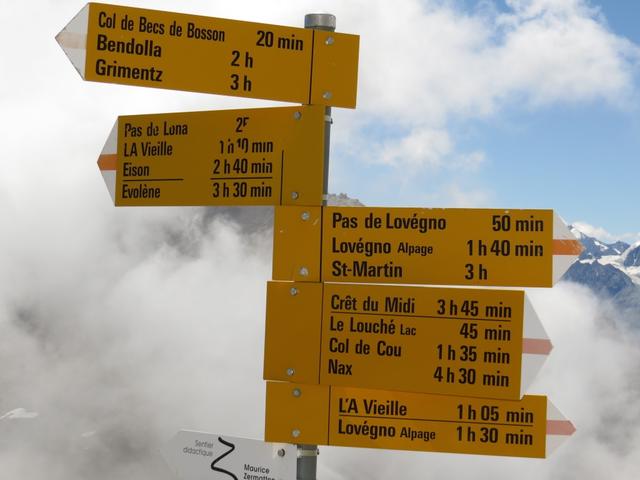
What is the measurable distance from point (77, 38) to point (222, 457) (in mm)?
2409

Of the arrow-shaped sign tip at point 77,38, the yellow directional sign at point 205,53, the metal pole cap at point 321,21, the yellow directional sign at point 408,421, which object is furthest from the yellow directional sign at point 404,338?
the arrow-shaped sign tip at point 77,38

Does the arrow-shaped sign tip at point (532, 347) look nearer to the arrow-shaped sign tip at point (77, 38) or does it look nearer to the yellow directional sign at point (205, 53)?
the yellow directional sign at point (205, 53)

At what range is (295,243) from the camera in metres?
4.31

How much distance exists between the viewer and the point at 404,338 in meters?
4.20

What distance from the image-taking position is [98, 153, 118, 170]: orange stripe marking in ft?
15.5

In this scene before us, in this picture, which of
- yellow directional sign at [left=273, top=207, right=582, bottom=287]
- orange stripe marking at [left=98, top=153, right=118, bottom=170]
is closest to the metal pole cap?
yellow directional sign at [left=273, top=207, right=582, bottom=287]

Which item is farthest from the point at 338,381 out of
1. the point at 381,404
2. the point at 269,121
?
the point at 269,121

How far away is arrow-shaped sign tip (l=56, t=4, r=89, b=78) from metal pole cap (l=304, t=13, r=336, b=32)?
1.14 m

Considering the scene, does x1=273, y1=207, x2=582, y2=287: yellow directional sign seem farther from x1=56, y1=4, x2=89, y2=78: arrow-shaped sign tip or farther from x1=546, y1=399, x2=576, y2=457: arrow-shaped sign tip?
x1=56, y1=4, x2=89, y2=78: arrow-shaped sign tip

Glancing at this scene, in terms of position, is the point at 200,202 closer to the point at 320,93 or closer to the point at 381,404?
the point at 320,93

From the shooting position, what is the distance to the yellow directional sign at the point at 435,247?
4.16 meters

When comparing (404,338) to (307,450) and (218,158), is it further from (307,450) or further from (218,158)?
(218,158)

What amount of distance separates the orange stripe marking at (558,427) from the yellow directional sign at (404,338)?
245 mm

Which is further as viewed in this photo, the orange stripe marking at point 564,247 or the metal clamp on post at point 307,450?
the metal clamp on post at point 307,450
